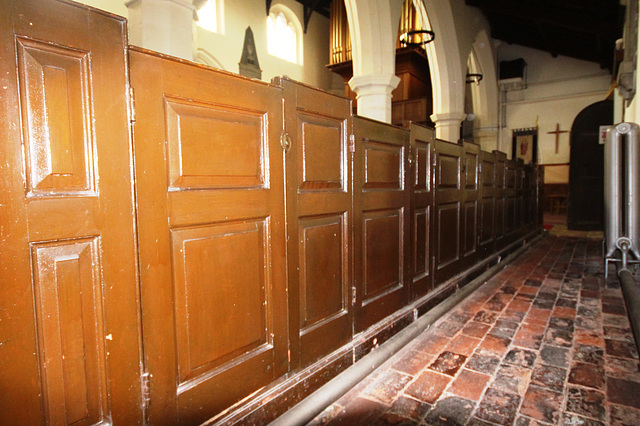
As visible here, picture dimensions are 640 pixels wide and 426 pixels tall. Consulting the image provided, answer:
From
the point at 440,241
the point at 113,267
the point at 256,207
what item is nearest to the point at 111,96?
the point at 113,267

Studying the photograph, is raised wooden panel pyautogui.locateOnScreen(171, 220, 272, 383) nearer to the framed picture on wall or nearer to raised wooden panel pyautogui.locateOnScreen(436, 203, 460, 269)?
raised wooden panel pyautogui.locateOnScreen(436, 203, 460, 269)

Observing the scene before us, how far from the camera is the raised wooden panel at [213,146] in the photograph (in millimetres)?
1322

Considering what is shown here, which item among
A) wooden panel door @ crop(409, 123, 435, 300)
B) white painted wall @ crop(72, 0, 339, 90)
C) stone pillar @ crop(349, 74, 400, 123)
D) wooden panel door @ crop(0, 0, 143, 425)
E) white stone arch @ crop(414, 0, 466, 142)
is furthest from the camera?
white painted wall @ crop(72, 0, 339, 90)

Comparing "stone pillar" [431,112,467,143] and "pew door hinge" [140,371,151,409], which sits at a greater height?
"stone pillar" [431,112,467,143]

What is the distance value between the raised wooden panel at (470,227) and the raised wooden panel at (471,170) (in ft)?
0.62

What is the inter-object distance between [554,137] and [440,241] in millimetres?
10033

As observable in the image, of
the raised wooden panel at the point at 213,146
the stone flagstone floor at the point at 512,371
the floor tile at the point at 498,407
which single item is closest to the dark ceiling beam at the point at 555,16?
the stone flagstone floor at the point at 512,371

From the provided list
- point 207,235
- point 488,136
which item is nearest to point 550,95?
point 488,136

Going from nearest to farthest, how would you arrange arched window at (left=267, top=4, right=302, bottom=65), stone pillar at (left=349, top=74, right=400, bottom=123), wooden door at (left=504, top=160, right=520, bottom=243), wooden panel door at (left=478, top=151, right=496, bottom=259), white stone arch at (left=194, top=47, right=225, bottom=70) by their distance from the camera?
wooden panel door at (left=478, top=151, right=496, bottom=259) → stone pillar at (left=349, top=74, right=400, bottom=123) → wooden door at (left=504, top=160, right=520, bottom=243) → white stone arch at (left=194, top=47, right=225, bottom=70) → arched window at (left=267, top=4, right=302, bottom=65)

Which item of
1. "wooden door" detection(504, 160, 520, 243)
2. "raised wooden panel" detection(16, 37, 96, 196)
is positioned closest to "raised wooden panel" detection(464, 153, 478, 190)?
"wooden door" detection(504, 160, 520, 243)

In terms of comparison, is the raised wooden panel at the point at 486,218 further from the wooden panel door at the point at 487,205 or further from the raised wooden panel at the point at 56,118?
the raised wooden panel at the point at 56,118

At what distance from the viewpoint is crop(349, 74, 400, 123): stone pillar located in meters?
4.94

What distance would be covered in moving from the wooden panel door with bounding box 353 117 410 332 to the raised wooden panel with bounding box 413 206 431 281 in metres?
0.16

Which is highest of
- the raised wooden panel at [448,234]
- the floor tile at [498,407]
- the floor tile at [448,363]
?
the raised wooden panel at [448,234]
